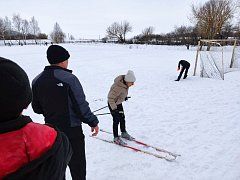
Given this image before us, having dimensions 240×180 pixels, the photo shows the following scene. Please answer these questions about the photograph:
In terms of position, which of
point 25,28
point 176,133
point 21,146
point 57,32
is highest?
point 25,28

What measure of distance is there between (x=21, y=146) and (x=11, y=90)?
0.29m

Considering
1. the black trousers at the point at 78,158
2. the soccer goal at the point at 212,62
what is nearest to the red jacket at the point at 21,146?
the black trousers at the point at 78,158

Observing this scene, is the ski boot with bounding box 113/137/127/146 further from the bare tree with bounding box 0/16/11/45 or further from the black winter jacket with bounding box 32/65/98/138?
the bare tree with bounding box 0/16/11/45

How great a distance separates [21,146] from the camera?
1.29m

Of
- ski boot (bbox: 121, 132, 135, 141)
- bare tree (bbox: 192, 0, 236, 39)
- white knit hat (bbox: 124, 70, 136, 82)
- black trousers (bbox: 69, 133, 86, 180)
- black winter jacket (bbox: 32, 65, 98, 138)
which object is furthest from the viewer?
bare tree (bbox: 192, 0, 236, 39)

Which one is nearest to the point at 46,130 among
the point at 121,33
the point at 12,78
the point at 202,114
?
the point at 12,78

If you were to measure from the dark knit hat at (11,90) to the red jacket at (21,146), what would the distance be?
98mm

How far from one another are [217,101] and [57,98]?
7.27m

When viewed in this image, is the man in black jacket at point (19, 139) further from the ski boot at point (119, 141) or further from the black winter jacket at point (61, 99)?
the ski boot at point (119, 141)

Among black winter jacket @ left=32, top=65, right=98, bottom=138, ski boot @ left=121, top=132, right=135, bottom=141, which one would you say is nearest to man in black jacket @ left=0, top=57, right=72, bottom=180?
black winter jacket @ left=32, top=65, right=98, bottom=138

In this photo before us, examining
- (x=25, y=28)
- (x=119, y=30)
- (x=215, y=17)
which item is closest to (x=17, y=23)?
(x=25, y=28)

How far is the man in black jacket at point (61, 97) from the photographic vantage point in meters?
2.74

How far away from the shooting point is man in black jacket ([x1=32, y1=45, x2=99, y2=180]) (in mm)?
2742

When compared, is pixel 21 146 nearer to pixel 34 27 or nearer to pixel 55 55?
pixel 55 55
